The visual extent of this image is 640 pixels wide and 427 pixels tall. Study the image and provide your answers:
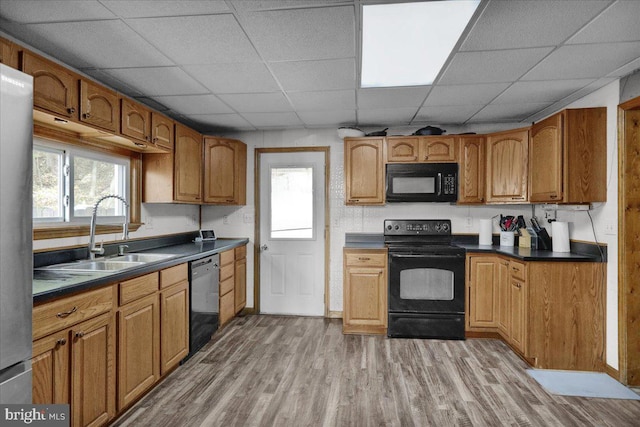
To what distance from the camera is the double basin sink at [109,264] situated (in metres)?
2.17

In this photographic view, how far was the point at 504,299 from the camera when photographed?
10.9 ft

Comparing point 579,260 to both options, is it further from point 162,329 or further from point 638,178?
point 162,329

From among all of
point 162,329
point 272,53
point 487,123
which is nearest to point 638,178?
point 487,123

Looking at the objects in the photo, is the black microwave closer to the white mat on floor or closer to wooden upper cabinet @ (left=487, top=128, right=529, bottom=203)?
wooden upper cabinet @ (left=487, top=128, right=529, bottom=203)

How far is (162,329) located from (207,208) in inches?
85.1

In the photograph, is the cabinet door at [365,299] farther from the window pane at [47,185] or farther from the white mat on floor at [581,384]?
the window pane at [47,185]

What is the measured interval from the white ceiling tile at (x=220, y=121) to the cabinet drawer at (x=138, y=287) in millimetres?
1912

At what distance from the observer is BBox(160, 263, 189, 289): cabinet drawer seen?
2.47m

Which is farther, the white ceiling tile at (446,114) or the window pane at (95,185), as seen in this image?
the white ceiling tile at (446,114)

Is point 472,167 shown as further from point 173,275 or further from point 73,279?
point 73,279

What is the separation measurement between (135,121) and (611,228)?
370 centimetres

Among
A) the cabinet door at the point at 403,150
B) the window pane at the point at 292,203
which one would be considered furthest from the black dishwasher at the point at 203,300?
the cabinet door at the point at 403,150

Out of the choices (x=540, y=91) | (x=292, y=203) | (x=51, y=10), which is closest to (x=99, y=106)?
(x=51, y=10)

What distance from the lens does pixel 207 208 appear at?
4406mm
